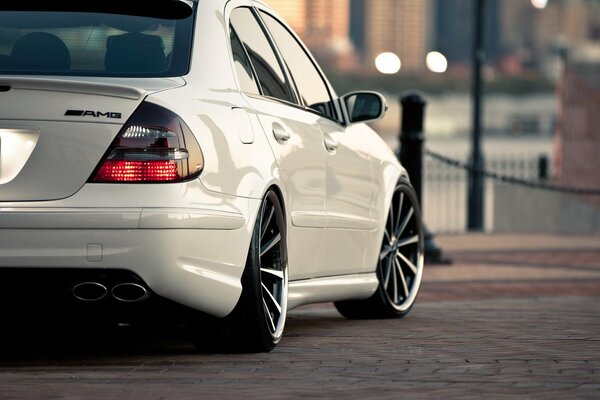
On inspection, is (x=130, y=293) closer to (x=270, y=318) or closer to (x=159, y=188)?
(x=159, y=188)

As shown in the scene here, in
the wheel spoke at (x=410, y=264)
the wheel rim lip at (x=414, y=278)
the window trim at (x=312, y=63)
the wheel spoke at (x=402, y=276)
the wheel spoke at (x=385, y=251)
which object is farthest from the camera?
the wheel spoke at (x=410, y=264)

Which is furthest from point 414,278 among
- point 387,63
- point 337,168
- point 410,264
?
point 387,63

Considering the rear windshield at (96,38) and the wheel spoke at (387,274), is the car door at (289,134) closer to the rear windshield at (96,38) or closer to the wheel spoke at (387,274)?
the rear windshield at (96,38)

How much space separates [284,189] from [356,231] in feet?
3.94

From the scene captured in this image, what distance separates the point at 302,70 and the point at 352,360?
188 centimetres

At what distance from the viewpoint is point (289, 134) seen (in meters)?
6.81

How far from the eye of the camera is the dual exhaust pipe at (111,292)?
571 centimetres

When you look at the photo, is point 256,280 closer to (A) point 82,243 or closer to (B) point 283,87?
(A) point 82,243

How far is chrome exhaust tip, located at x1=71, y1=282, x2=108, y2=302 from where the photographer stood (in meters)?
5.71

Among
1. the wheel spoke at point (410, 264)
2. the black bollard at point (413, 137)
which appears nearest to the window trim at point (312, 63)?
the wheel spoke at point (410, 264)

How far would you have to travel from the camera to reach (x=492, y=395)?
530 centimetres

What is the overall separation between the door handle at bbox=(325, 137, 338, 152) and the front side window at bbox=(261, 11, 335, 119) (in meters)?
0.21

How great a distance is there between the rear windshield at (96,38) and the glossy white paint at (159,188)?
0.32 ft

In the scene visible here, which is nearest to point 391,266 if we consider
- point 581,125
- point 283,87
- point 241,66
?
point 283,87
